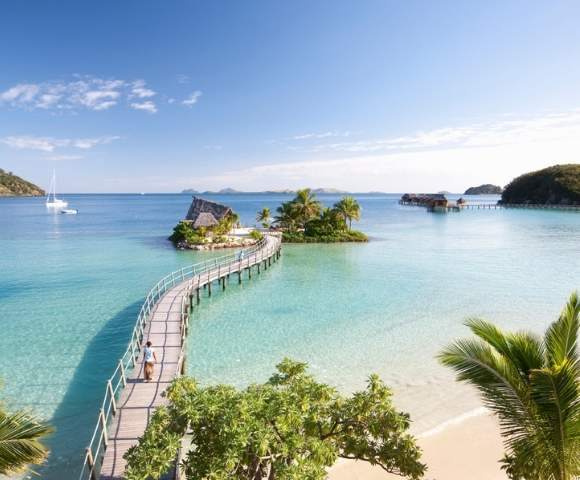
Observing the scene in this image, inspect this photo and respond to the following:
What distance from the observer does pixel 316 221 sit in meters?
50.8

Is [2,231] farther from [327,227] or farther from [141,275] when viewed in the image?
[327,227]

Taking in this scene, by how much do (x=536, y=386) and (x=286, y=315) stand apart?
16156 millimetres

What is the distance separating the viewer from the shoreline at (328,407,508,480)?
385 inches

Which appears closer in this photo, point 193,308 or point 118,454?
point 118,454

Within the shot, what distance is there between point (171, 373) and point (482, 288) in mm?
22491

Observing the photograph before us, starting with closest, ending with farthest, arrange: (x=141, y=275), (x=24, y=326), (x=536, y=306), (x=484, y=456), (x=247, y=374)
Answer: (x=484, y=456)
(x=247, y=374)
(x=24, y=326)
(x=536, y=306)
(x=141, y=275)

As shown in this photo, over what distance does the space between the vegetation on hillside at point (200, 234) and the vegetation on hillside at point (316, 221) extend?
786cm

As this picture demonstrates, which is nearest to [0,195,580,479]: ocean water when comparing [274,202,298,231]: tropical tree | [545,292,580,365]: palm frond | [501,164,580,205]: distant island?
[545,292,580,365]: palm frond

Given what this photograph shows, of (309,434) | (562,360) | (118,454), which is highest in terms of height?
(562,360)

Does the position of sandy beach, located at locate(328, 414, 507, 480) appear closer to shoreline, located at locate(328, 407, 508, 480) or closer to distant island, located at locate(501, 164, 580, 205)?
shoreline, located at locate(328, 407, 508, 480)

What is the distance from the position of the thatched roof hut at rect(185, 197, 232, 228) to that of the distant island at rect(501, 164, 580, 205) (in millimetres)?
115871

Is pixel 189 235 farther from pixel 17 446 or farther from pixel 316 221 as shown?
pixel 17 446

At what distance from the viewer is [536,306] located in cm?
2309

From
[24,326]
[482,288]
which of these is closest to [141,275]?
[24,326]
